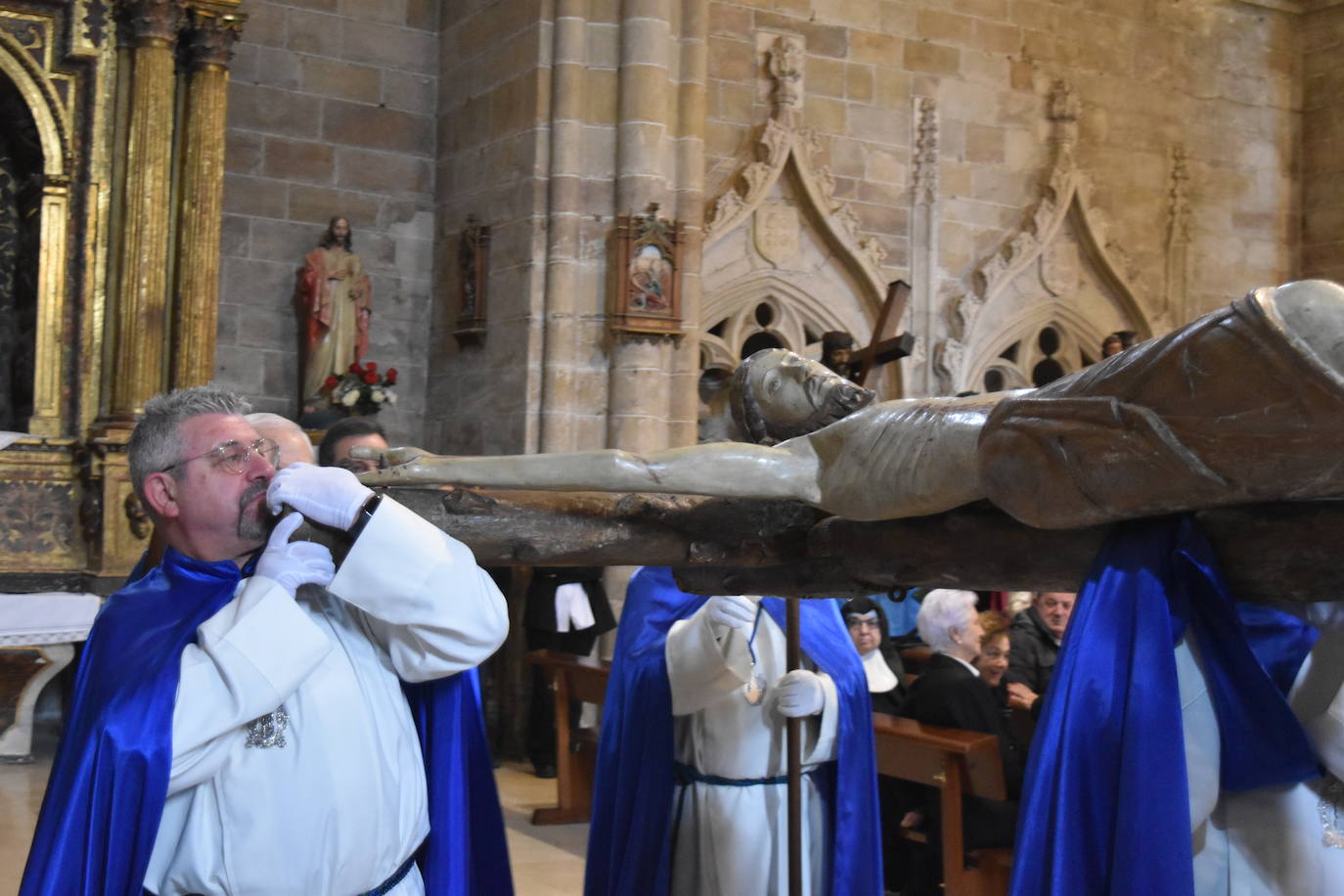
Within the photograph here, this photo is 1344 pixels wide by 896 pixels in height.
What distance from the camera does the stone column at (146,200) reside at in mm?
8125

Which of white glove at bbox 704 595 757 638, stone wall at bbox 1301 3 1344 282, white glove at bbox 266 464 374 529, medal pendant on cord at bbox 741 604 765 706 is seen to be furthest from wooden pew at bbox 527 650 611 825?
stone wall at bbox 1301 3 1344 282

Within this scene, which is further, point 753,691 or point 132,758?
point 753,691

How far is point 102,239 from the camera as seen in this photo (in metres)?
8.27

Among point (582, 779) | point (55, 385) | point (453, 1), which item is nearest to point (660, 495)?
point (582, 779)

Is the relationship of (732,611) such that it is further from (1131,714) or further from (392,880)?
(1131,714)

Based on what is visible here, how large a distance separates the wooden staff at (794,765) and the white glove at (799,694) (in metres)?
0.03

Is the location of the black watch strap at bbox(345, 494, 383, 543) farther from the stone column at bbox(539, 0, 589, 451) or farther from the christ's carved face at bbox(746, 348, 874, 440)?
the stone column at bbox(539, 0, 589, 451)

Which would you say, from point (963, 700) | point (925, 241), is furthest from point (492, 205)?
point (963, 700)

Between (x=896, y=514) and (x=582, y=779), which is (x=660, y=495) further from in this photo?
(x=582, y=779)

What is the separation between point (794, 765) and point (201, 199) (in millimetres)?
5633

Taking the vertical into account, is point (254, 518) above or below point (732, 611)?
above

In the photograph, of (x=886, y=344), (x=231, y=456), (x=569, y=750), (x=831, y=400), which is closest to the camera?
(x=231, y=456)

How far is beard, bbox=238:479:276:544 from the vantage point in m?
2.64

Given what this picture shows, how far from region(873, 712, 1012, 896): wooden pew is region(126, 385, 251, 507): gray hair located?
8.96 ft
